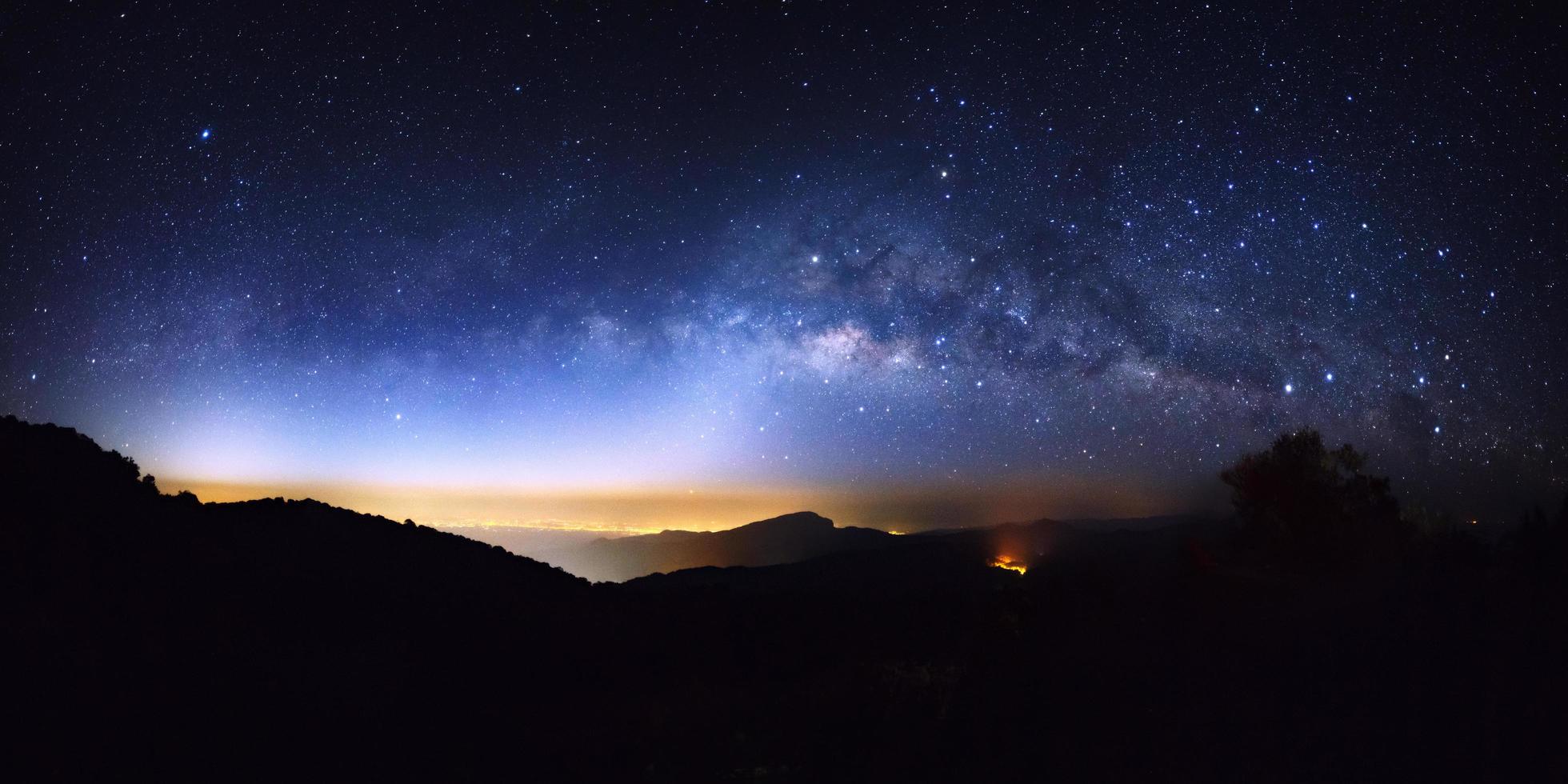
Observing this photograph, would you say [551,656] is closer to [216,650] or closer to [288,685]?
[288,685]

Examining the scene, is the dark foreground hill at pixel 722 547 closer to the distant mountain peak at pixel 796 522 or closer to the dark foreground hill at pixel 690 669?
the distant mountain peak at pixel 796 522

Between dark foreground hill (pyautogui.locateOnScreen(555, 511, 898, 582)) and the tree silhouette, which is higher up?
the tree silhouette

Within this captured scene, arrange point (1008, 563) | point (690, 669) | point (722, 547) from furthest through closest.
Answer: point (722, 547), point (1008, 563), point (690, 669)

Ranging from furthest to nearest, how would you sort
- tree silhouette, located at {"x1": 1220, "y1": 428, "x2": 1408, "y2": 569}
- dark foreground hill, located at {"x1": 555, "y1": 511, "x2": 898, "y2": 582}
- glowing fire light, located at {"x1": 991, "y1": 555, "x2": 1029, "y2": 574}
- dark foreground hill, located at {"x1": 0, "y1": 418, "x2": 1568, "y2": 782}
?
dark foreground hill, located at {"x1": 555, "y1": 511, "x2": 898, "y2": 582}
glowing fire light, located at {"x1": 991, "y1": 555, "x2": 1029, "y2": 574}
tree silhouette, located at {"x1": 1220, "y1": 428, "x2": 1408, "y2": 569}
dark foreground hill, located at {"x1": 0, "y1": 418, "x2": 1568, "y2": 782}

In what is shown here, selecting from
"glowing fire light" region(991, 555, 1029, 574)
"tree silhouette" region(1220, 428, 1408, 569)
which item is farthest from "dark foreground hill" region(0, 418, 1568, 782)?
"glowing fire light" region(991, 555, 1029, 574)

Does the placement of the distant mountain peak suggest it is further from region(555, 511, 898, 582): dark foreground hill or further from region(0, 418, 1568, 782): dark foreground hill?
region(0, 418, 1568, 782): dark foreground hill

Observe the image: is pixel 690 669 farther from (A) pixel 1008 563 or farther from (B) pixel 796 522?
(B) pixel 796 522

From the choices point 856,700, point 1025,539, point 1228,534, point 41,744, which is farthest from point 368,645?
point 1025,539

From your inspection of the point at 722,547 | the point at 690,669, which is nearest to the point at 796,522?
the point at 722,547
